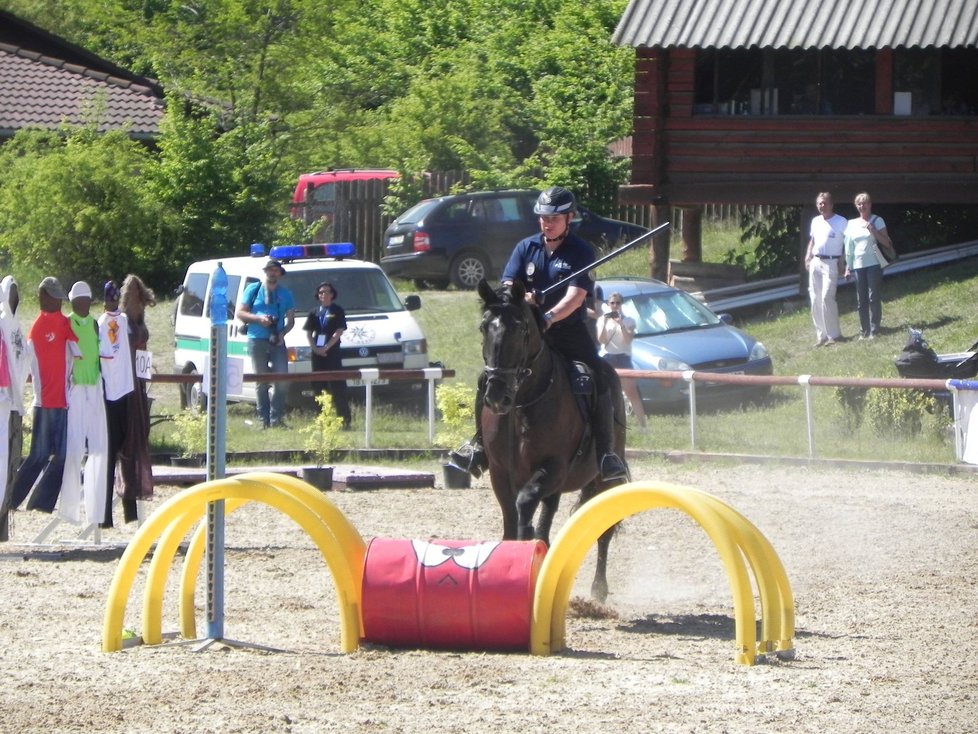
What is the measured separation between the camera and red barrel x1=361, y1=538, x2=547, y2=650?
25.9 ft

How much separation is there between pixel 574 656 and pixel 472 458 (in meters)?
1.89

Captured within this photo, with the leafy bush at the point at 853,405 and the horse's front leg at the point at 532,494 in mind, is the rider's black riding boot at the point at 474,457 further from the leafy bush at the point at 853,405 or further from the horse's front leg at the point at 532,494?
the leafy bush at the point at 853,405

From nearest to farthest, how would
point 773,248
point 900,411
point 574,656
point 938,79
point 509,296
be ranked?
point 574,656 < point 509,296 < point 900,411 < point 938,79 < point 773,248

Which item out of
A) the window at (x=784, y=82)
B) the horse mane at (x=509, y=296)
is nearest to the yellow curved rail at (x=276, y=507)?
the horse mane at (x=509, y=296)

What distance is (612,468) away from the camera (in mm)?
9398

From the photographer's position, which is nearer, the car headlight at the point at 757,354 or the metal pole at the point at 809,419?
the metal pole at the point at 809,419

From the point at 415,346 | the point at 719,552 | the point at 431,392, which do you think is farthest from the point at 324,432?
the point at 719,552

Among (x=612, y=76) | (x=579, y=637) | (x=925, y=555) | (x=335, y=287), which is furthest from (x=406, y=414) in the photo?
(x=612, y=76)

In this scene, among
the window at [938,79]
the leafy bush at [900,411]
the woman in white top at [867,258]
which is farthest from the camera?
the window at [938,79]

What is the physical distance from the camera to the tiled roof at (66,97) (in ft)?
110

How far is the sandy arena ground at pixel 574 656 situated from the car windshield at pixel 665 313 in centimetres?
705

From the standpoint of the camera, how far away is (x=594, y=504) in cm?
790

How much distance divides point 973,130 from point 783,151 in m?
2.87

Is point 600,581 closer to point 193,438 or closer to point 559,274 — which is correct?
point 559,274
